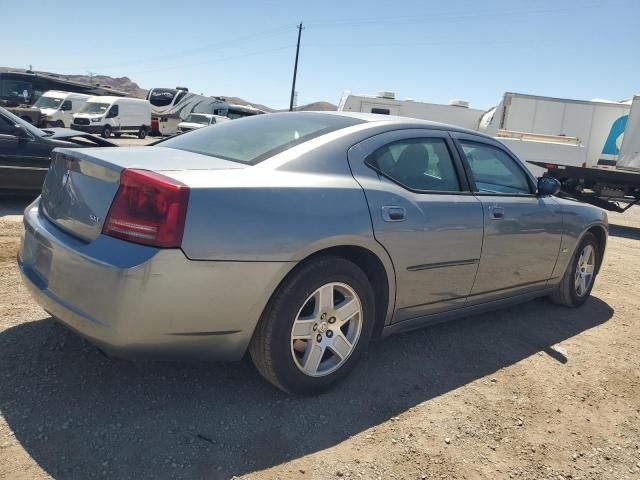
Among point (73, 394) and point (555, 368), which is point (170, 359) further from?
point (555, 368)

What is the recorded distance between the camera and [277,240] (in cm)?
242

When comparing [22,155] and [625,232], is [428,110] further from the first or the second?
[22,155]

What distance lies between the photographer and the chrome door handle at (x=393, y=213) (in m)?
2.88

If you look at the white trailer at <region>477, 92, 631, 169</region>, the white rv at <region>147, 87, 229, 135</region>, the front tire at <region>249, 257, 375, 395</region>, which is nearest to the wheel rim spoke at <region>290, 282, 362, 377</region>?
the front tire at <region>249, 257, 375, 395</region>

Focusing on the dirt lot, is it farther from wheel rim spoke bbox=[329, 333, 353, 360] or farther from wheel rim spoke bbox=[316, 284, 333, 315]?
wheel rim spoke bbox=[316, 284, 333, 315]

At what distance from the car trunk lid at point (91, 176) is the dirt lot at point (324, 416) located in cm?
83

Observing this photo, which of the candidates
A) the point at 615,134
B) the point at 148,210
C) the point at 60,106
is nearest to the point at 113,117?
the point at 60,106

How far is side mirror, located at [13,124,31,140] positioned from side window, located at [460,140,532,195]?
221 inches

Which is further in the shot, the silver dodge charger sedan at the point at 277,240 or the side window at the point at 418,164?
the side window at the point at 418,164

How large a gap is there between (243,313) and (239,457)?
0.62 m

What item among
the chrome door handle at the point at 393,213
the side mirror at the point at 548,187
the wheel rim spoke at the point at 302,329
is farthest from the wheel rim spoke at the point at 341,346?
the side mirror at the point at 548,187

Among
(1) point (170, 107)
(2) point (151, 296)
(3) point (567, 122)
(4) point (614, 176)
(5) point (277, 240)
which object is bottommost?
(2) point (151, 296)

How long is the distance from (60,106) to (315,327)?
3119cm

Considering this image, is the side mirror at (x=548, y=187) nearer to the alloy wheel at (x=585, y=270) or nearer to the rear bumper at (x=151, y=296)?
the alloy wheel at (x=585, y=270)
